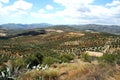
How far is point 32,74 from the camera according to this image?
10.1 m

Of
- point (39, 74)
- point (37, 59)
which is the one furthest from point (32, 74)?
point (37, 59)

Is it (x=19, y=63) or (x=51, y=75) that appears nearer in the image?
(x=51, y=75)

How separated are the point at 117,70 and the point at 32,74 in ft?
10.7

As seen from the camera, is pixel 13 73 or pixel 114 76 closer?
pixel 114 76

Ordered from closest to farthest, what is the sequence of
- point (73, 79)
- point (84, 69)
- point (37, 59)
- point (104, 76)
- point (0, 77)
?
point (104, 76) < point (73, 79) < point (0, 77) < point (84, 69) < point (37, 59)

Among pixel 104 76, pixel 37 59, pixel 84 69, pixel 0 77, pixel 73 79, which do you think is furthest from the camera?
pixel 37 59

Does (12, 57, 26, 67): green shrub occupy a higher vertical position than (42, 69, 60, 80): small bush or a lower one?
lower

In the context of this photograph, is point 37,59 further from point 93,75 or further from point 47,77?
point 93,75

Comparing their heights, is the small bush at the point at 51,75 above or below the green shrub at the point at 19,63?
above

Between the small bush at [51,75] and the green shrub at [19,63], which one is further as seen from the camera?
the green shrub at [19,63]

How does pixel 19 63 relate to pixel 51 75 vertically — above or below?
below

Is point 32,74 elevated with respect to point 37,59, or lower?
elevated

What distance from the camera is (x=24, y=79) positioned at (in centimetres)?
965

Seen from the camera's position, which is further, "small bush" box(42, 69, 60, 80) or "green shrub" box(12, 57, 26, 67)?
"green shrub" box(12, 57, 26, 67)
